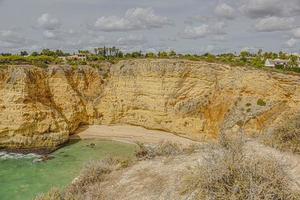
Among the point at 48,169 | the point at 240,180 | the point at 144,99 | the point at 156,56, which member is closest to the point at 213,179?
the point at 240,180

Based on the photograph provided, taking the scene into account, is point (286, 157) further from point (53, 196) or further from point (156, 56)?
point (156, 56)

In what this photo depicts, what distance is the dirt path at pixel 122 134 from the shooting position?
28.0 metres

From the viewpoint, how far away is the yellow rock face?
2473cm

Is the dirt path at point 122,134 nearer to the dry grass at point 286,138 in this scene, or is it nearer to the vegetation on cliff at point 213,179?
the dry grass at point 286,138

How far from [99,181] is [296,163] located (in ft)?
18.1

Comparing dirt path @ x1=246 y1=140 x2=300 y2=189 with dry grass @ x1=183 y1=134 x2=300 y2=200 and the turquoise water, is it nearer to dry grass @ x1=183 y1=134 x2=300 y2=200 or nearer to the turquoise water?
dry grass @ x1=183 y1=134 x2=300 y2=200

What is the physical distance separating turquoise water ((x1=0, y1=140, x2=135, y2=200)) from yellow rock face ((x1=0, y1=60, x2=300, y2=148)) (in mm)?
2670

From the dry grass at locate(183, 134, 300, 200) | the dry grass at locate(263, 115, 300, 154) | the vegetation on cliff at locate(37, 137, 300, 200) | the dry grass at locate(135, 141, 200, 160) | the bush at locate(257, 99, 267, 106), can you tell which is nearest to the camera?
the dry grass at locate(183, 134, 300, 200)

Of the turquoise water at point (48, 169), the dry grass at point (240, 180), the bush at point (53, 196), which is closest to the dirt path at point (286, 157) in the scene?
the dry grass at point (240, 180)

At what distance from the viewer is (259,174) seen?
6496 mm

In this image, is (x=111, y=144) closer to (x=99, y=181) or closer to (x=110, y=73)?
(x=110, y=73)

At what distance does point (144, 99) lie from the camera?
30109 millimetres

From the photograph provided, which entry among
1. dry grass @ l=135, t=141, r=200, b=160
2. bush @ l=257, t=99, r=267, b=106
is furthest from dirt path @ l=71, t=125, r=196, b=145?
dry grass @ l=135, t=141, r=200, b=160

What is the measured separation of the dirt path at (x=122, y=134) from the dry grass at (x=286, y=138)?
15.5 metres
